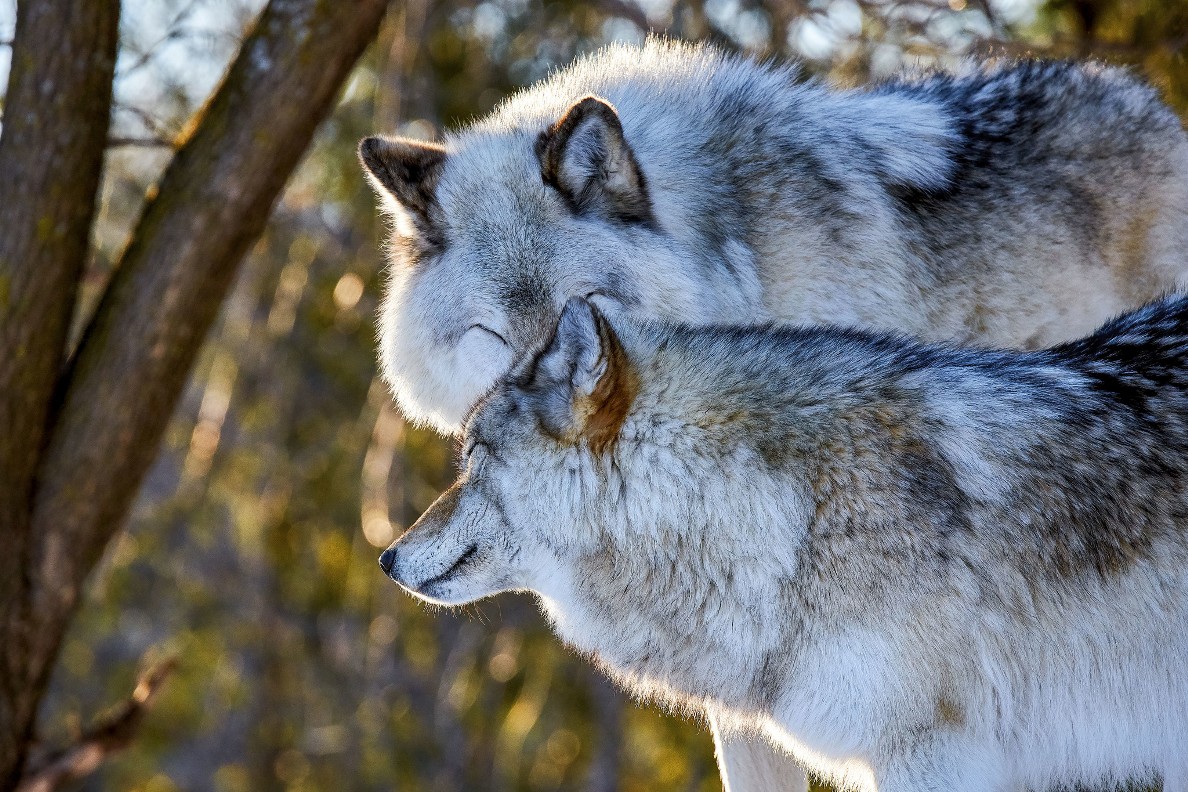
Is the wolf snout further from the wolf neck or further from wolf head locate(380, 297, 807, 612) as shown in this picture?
the wolf neck

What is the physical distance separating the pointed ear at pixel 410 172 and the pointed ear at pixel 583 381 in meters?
1.26

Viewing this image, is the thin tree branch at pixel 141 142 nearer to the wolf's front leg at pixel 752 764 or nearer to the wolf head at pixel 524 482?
the wolf head at pixel 524 482

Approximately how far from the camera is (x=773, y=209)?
4.38m

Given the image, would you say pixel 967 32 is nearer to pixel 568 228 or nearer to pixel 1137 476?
pixel 568 228

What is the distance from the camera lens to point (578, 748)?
622 inches

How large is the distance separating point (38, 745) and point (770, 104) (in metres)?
4.46

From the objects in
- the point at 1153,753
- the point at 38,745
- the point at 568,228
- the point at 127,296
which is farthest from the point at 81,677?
the point at 1153,753

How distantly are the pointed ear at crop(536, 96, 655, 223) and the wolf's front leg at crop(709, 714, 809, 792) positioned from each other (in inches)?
70.8

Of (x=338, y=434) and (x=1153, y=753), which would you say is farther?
(x=338, y=434)

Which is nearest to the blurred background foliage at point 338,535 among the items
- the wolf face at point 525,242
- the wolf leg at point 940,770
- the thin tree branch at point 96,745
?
the thin tree branch at point 96,745

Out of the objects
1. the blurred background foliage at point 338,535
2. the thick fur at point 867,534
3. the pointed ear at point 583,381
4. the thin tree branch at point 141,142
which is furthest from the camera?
the blurred background foliage at point 338,535

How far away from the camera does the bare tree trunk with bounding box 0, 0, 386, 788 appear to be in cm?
523

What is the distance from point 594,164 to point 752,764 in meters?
2.10

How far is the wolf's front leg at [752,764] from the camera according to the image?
4328mm
